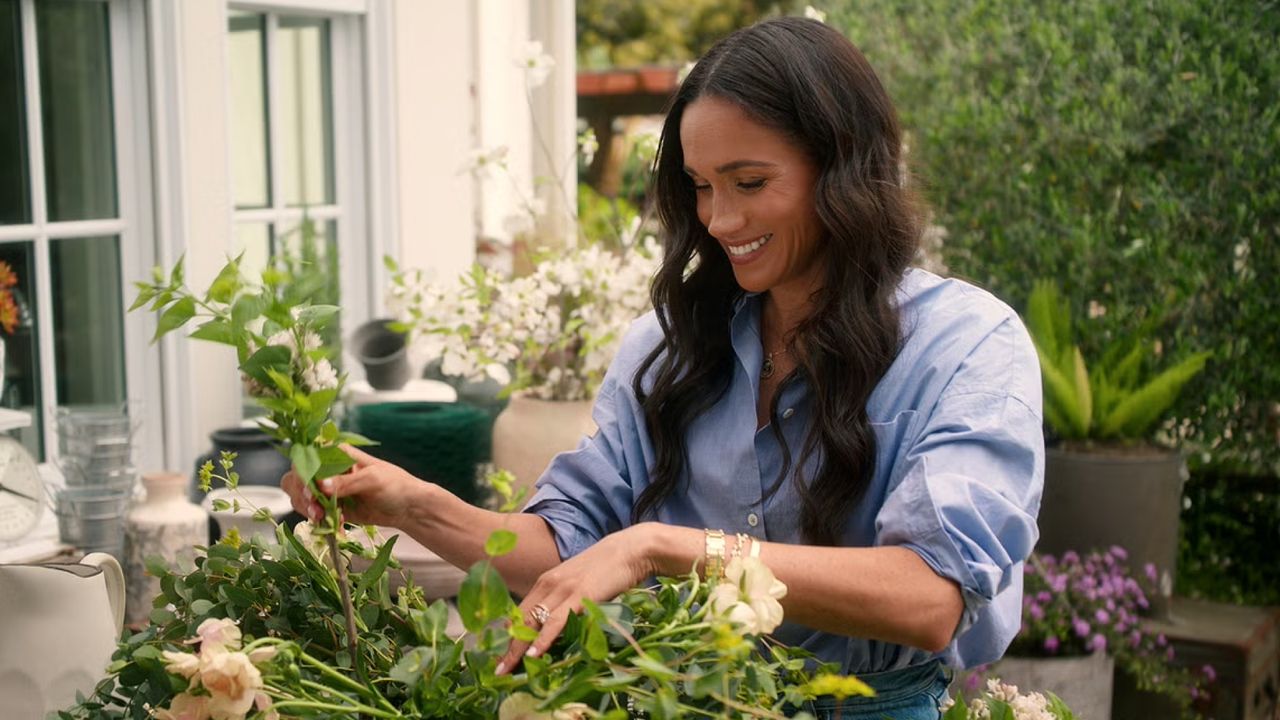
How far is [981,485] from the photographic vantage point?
1523mm

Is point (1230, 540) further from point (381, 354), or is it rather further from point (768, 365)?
point (768, 365)

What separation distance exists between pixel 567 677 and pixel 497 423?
7.17 feet

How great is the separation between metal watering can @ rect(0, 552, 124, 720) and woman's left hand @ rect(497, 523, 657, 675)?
66 centimetres

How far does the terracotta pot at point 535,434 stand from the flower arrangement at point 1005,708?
1292 mm

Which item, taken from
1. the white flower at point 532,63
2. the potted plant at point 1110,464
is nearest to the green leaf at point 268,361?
the white flower at point 532,63

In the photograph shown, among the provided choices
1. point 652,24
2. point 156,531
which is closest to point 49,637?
point 156,531

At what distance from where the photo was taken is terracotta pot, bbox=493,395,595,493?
3178 mm

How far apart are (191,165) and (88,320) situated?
0.43 m

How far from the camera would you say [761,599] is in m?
1.06

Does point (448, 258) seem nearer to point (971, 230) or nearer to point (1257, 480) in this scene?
point (971, 230)

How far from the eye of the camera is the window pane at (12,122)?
10.4 feet

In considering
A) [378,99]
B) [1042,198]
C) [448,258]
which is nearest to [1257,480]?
[1042,198]

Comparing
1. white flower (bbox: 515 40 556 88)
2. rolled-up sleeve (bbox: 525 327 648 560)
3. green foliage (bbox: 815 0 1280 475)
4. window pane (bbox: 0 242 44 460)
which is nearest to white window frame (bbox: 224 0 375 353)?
white flower (bbox: 515 40 556 88)

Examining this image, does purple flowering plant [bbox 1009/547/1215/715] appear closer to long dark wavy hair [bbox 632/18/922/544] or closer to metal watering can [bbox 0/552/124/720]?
long dark wavy hair [bbox 632/18/922/544]
